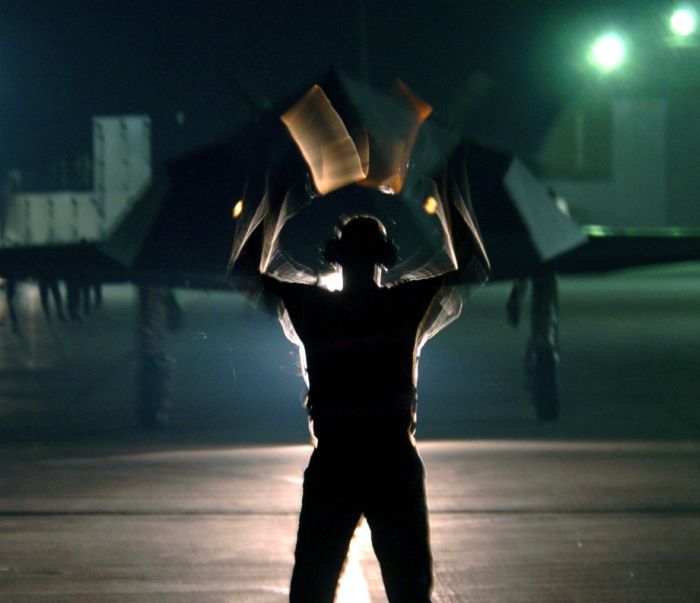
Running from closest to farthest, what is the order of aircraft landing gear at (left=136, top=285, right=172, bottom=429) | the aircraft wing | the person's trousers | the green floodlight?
the person's trousers → aircraft landing gear at (left=136, top=285, right=172, bottom=429) → the aircraft wing → the green floodlight

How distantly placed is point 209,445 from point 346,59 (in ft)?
44.8

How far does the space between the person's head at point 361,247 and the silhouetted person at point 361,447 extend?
102 millimetres

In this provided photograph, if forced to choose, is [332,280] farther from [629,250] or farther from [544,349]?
[629,250]

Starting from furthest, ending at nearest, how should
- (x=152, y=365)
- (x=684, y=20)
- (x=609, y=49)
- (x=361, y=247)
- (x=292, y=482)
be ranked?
1. (x=684, y=20)
2. (x=609, y=49)
3. (x=152, y=365)
4. (x=292, y=482)
5. (x=361, y=247)

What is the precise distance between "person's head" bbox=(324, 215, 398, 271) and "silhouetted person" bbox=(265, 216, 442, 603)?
0.34 feet

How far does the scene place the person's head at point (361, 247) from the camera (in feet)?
13.5

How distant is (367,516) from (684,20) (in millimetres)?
27332

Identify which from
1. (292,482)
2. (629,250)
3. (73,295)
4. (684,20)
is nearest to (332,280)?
(292,482)

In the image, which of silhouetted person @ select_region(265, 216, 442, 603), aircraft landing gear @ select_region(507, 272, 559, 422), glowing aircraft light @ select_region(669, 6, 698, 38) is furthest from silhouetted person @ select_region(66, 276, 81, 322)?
glowing aircraft light @ select_region(669, 6, 698, 38)

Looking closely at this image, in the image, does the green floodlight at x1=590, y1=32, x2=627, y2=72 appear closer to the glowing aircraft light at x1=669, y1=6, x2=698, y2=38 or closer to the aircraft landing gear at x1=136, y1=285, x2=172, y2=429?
the glowing aircraft light at x1=669, y1=6, x2=698, y2=38

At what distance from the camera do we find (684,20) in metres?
29.5

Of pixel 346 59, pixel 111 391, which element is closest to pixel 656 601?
pixel 111 391

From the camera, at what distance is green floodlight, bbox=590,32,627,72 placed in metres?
25.3

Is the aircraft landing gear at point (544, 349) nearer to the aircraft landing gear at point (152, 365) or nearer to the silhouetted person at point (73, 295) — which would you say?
the aircraft landing gear at point (152, 365)
